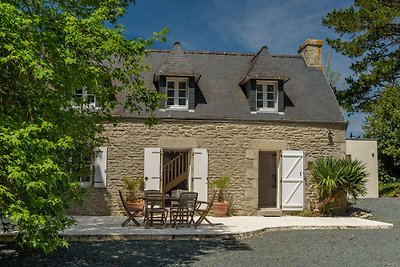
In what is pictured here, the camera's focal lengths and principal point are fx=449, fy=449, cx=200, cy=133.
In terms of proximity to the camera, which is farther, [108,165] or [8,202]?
[108,165]

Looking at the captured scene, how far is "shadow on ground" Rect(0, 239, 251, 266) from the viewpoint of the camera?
7.28 metres

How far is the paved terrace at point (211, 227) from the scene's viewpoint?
374 inches

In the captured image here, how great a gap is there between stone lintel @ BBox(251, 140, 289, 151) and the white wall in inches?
297

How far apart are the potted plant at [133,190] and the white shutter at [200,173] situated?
163 centimetres

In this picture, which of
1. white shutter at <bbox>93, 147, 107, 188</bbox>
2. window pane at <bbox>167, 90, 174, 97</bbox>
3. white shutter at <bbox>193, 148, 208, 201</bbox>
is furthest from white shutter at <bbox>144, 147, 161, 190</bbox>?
window pane at <bbox>167, 90, 174, 97</bbox>

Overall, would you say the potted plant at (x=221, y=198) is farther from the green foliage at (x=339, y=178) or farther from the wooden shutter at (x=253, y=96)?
the green foliage at (x=339, y=178)

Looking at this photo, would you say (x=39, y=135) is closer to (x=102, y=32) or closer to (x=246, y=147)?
(x=102, y=32)

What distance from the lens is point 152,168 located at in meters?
13.5

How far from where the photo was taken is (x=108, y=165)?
13.5 metres

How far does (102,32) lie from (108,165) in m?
7.83

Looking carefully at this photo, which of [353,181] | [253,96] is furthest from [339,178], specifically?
[253,96]

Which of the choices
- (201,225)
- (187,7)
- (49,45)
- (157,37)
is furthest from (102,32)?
(201,225)

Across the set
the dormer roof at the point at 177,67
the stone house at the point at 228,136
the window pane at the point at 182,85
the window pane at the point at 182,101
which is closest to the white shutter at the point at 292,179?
the stone house at the point at 228,136

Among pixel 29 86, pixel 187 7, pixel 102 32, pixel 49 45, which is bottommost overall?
pixel 29 86
